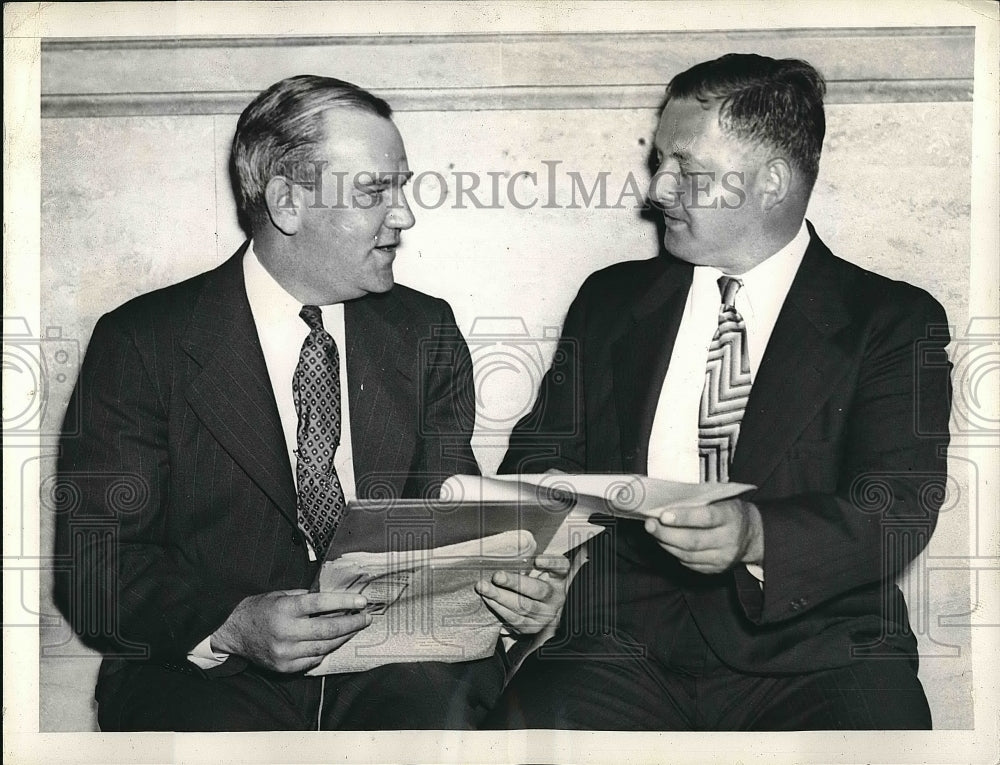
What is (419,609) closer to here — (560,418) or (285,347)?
(560,418)

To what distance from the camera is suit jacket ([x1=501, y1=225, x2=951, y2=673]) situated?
270 centimetres

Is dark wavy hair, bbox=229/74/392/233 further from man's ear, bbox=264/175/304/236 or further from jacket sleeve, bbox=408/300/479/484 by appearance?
jacket sleeve, bbox=408/300/479/484

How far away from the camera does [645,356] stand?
280 cm

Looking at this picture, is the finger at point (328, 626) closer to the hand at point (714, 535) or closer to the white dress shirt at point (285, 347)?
the white dress shirt at point (285, 347)

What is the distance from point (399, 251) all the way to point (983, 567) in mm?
1677

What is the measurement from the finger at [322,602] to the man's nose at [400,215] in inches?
36.2

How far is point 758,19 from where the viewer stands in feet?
9.39

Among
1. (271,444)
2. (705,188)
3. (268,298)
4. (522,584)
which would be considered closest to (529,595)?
(522,584)

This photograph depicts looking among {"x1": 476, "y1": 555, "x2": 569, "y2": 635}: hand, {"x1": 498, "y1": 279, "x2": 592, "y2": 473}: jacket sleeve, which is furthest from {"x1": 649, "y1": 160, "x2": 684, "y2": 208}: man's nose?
{"x1": 476, "y1": 555, "x2": 569, "y2": 635}: hand

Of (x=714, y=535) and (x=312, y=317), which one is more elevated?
(x=312, y=317)

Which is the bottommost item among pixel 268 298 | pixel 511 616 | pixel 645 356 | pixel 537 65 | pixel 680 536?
pixel 511 616

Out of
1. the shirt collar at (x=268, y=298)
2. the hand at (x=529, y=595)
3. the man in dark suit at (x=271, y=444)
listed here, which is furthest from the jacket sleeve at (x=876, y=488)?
the shirt collar at (x=268, y=298)

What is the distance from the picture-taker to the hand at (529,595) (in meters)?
2.74

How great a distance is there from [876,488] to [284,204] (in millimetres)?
1605
